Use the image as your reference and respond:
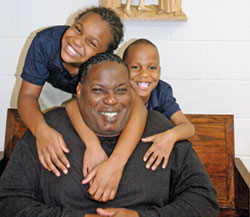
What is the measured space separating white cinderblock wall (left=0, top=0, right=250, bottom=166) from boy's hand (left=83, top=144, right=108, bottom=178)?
1172 mm

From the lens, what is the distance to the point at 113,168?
1.25m

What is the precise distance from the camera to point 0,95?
2.38 m

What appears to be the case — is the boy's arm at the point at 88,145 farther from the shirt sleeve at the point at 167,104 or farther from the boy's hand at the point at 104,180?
the shirt sleeve at the point at 167,104

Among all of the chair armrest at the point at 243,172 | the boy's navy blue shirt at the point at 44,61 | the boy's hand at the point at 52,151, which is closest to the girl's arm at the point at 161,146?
the boy's hand at the point at 52,151

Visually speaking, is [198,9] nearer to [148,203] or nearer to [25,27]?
[25,27]

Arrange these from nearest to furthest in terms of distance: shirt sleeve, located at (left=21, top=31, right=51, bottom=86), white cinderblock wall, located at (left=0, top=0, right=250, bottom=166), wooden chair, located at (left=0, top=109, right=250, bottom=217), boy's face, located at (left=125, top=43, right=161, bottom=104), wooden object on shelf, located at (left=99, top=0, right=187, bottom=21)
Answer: shirt sleeve, located at (left=21, top=31, right=51, bottom=86) → boy's face, located at (left=125, top=43, right=161, bottom=104) → wooden chair, located at (left=0, top=109, right=250, bottom=217) → wooden object on shelf, located at (left=99, top=0, right=187, bottom=21) → white cinderblock wall, located at (left=0, top=0, right=250, bottom=166)

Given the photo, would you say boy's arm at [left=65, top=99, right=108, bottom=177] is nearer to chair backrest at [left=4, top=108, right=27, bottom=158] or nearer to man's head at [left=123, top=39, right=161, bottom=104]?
man's head at [left=123, top=39, right=161, bottom=104]

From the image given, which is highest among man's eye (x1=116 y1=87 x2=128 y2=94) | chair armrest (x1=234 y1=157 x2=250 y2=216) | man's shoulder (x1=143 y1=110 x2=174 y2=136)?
man's eye (x1=116 y1=87 x2=128 y2=94)

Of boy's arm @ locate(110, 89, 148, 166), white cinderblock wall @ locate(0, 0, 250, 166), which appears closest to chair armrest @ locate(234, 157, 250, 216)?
white cinderblock wall @ locate(0, 0, 250, 166)

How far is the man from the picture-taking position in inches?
48.6

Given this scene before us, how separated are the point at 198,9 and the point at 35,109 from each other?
53.6 inches

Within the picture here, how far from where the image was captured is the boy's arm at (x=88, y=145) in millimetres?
1273

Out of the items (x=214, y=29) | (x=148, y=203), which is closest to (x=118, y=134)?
(x=148, y=203)

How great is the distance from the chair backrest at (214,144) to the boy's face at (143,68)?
39 cm
